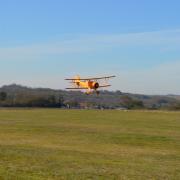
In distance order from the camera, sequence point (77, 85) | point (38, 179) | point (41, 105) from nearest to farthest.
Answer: point (38, 179)
point (77, 85)
point (41, 105)

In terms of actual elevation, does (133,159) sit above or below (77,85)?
below

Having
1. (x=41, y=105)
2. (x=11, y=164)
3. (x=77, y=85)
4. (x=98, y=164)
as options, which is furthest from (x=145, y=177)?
(x=41, y=105)

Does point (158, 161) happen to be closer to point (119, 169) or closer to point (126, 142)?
point (119, 169)

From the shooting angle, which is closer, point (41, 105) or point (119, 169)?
point (119, 169)

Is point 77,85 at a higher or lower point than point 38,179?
higher

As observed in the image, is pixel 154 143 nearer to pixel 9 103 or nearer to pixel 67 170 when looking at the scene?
pixel 67 170

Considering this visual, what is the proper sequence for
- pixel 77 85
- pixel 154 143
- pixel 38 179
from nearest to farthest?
1. pixel 38 179
2. pixel 154 143
3. pixel 77 85

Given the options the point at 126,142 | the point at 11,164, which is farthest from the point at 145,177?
the point at 126,142

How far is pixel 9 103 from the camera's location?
516 ft

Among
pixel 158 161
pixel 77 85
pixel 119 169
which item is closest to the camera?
pixel 119 169

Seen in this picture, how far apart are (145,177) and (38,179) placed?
3.61 metres

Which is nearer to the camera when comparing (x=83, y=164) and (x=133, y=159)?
(x=83, y=164)

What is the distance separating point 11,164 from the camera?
17469 millimetres

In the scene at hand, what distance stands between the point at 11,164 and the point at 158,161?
692 centimetres
